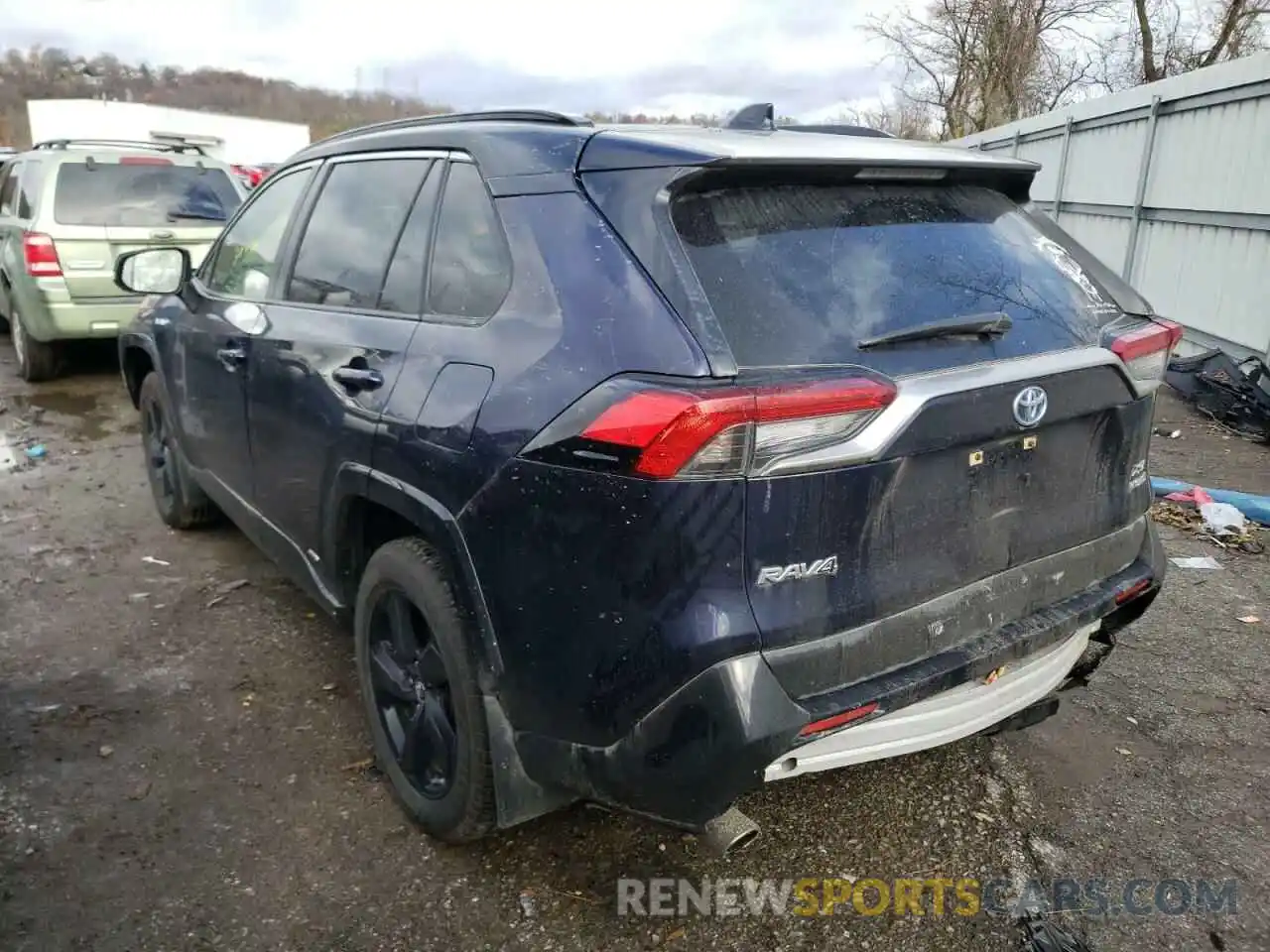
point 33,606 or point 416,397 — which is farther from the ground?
point 416,397

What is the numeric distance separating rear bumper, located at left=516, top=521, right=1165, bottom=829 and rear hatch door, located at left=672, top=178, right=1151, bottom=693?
0.06 m

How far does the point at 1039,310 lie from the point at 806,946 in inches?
63.4

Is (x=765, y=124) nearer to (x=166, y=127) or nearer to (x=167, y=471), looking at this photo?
(x=167, y=471)

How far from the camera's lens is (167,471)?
482 centimetres

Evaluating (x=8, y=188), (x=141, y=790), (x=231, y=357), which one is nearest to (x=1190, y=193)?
(x=231, y=357)

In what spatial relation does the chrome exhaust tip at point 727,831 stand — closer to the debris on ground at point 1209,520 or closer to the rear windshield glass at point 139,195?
the debris on ground at point 1209,520

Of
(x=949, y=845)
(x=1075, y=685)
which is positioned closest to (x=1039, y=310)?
(x=1075, y=685)

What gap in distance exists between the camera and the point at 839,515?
1901 millimetres

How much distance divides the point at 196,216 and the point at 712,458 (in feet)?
25.2

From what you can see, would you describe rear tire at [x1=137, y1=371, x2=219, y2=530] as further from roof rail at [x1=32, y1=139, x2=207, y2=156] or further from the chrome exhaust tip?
roof rail at [x1=32, y1=139, x2=207, y2=156]

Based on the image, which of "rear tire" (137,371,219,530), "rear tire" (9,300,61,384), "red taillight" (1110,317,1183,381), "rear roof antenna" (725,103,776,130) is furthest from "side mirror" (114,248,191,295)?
"rear tire" (9,300,61,384)

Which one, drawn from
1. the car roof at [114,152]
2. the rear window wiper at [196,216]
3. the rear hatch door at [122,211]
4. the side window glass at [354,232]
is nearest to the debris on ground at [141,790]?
the side window glass at [354,232]

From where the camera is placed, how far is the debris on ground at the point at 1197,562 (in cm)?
438

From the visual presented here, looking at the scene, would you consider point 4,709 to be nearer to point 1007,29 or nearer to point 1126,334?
point 1126,334
